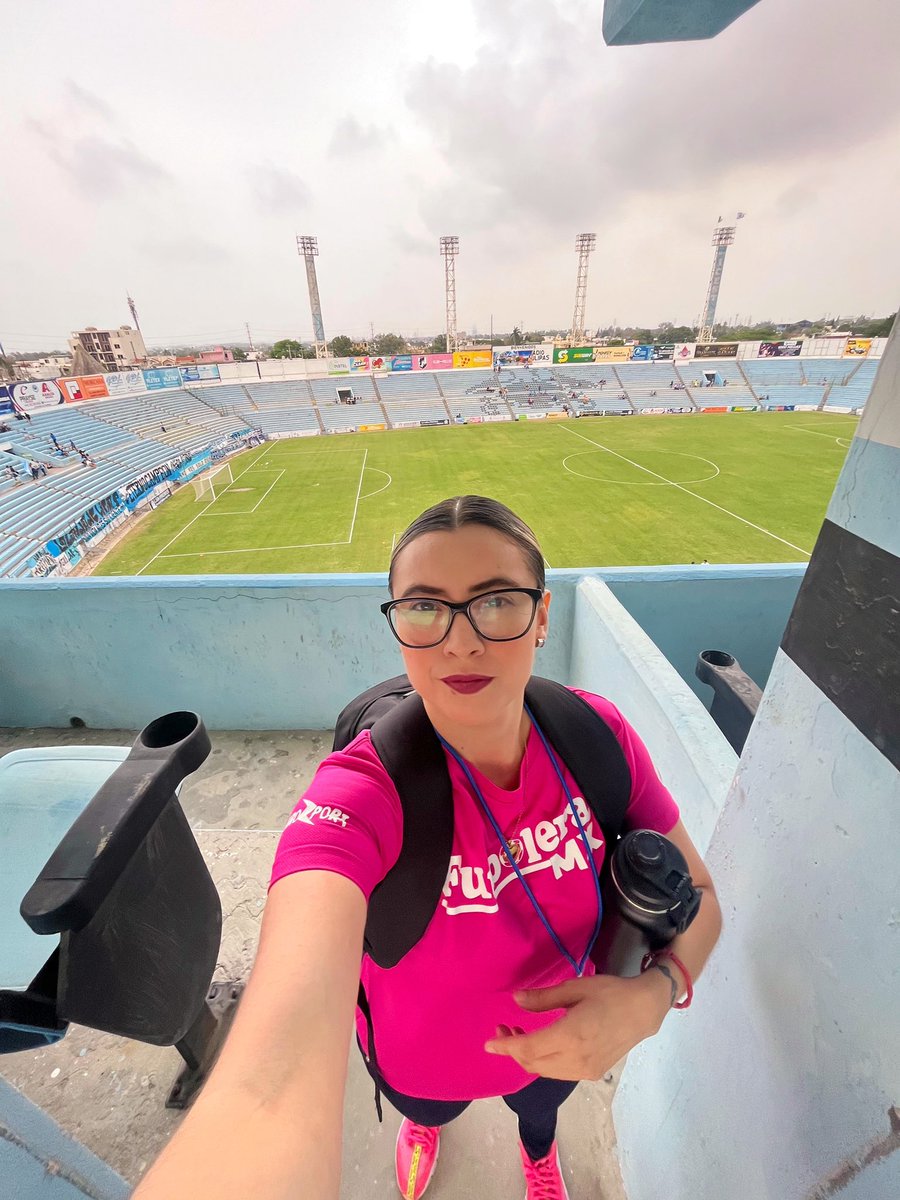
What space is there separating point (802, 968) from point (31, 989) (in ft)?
5.41

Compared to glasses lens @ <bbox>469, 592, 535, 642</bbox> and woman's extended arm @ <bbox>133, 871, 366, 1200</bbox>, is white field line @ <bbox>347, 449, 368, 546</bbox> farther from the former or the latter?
woman's extended arm @ <bbox>133, 871, 366, 1200</bbox>

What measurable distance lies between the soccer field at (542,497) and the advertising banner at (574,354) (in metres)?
15.8

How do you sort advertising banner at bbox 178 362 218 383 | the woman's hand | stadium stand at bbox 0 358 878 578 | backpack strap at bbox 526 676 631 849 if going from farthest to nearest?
1. advertising banner at bbox 178 362 218 383
2. stadium stand at bbox 0 358 878 578
3. backpack strap at bbox 526 676 631 849
4. the woman's hand

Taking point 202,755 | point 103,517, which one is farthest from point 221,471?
point 202,755

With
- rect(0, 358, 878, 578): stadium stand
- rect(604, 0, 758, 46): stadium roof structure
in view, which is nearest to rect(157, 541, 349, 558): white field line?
rect(0, 358, 878, 578): stadium stand

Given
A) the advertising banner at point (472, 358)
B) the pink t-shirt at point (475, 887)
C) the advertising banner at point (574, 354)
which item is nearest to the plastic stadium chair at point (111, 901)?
the pink t-shirt at point (475, 887)

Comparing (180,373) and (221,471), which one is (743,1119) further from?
(180,373)

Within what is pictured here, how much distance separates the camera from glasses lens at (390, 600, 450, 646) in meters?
1.07

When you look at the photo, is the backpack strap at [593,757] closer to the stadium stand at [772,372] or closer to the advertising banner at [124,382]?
the advertising banner at [124,382]

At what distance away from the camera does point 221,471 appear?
87.8 ft

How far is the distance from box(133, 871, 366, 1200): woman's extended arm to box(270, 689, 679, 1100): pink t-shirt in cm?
10

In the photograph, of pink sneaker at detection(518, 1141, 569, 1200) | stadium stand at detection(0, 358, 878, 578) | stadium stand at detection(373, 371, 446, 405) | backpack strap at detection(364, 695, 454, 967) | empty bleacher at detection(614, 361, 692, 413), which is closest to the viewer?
backpack strap at detection(364, 695, 454, 967)

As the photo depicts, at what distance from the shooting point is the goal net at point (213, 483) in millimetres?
22973

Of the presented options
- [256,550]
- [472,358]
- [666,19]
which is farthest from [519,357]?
[666,19]
